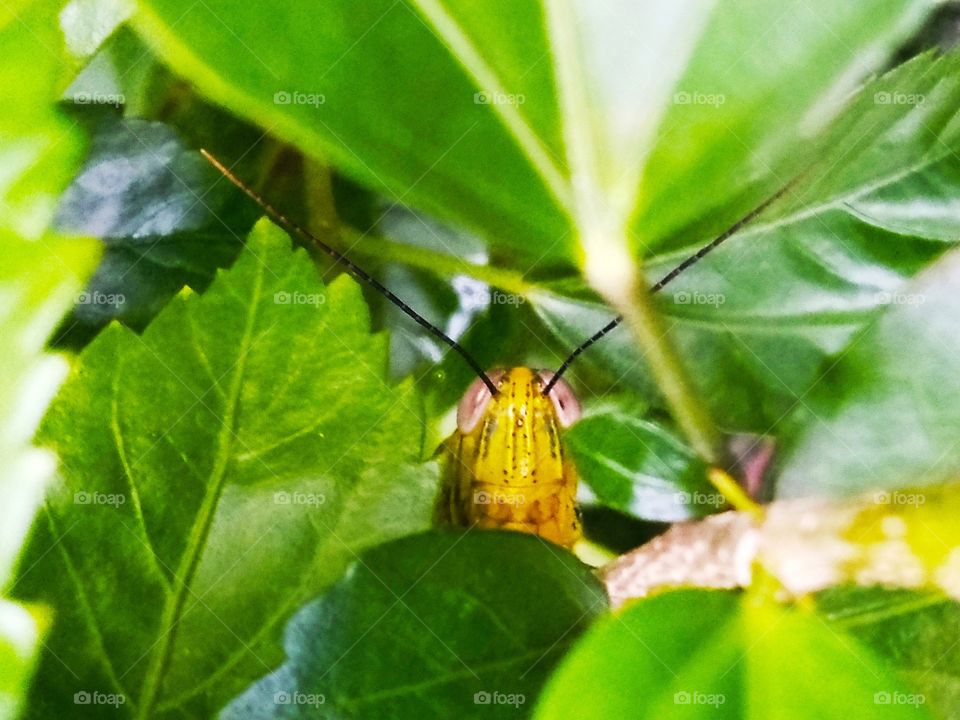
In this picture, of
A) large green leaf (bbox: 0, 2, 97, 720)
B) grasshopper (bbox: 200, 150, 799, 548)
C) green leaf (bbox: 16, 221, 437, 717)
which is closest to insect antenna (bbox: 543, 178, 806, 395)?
grasshopper (bbox: 200, 150, 799, 548)

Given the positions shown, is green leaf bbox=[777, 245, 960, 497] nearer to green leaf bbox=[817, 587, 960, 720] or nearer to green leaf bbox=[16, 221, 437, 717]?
green leaf bbox=[817, 587, 960, 720]

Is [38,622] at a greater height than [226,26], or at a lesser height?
lesser

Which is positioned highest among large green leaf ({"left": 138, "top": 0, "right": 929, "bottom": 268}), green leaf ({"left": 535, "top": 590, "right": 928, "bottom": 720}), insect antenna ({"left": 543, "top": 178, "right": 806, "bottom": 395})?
large green leaf ({"left": 138, "top": 0, "right": 929, "bottom": 268})

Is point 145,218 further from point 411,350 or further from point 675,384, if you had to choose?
point 675,384

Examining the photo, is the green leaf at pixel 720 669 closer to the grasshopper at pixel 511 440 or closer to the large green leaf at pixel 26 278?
the grasshopper at pixel 511 440

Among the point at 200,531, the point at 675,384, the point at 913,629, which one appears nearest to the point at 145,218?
the point at 200,531

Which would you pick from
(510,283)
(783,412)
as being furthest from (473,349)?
(783,412)

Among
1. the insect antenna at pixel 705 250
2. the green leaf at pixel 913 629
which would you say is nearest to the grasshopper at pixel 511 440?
the insect antenna at pixel 705 250

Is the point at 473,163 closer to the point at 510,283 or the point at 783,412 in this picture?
the point at 510,283
